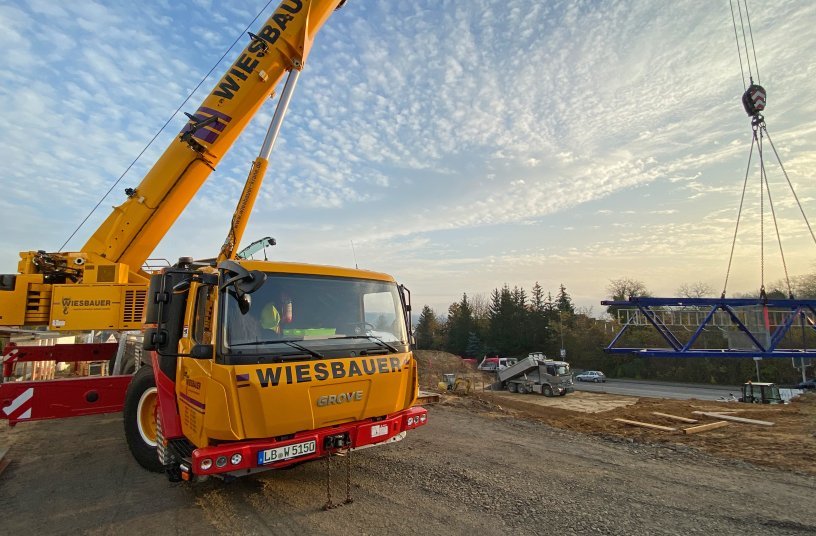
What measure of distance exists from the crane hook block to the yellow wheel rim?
12353 mm

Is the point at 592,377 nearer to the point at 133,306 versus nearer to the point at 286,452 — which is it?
the point at 133,306

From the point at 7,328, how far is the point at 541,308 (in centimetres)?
5804

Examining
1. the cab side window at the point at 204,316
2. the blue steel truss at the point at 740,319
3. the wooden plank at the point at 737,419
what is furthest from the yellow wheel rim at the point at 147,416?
the wooden plank at the point at 737,419

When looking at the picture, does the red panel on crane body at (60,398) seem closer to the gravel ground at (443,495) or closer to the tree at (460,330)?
the gravel ground at (443,495)

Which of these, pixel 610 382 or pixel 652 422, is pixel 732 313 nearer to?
pixel 652 422

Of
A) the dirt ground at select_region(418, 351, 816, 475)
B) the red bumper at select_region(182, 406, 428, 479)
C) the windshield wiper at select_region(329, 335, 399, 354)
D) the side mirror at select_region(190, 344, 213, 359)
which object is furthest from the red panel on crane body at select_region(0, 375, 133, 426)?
the dirt ground at select_region(418, 351, 816, 475)

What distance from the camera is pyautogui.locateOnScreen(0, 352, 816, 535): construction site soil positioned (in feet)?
13.4

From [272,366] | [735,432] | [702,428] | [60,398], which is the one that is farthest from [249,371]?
[735,432]

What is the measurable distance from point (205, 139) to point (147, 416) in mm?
5215

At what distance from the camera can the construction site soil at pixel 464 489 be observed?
161 inches

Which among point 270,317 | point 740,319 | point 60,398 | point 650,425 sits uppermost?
point 270,317

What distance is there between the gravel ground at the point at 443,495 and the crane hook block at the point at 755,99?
7333 mm

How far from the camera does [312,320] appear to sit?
4.59 metres

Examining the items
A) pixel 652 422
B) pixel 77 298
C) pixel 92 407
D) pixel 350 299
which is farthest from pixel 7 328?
pixel 652 422
